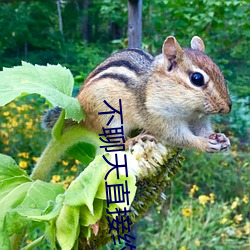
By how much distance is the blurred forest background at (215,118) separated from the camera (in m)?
1.85

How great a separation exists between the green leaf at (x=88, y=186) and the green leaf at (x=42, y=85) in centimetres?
9

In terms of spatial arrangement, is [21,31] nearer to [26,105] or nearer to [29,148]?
[26,105]

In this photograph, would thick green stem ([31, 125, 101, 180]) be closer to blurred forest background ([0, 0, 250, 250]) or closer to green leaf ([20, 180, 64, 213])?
green leaf ([20, 180, 64, 213])

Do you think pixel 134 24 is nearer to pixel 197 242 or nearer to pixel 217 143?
pixel 217 143

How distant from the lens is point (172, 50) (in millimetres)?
621

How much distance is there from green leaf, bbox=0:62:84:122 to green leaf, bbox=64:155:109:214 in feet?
0.30

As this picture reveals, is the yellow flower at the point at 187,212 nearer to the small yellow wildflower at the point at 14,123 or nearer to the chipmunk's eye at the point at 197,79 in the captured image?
the small yellow wildflower at the point at 14,123

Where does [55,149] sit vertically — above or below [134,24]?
below

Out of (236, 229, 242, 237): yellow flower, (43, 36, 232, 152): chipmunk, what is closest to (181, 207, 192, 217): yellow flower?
(236, 229, 242, 237): yellow flower

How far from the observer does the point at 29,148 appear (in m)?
Answer: 2.47

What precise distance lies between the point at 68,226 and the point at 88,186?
4cm

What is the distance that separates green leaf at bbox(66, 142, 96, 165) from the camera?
0.56 m

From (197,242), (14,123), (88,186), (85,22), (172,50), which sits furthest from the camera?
(85,22)

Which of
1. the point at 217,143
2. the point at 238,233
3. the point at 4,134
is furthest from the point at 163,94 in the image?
the point at 4,134
